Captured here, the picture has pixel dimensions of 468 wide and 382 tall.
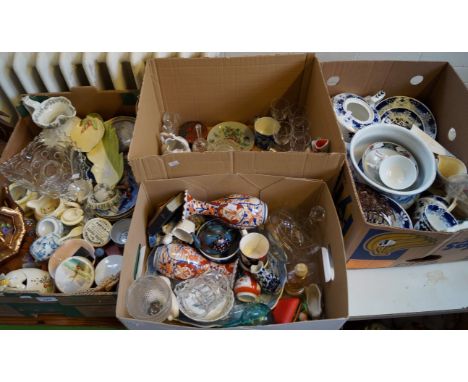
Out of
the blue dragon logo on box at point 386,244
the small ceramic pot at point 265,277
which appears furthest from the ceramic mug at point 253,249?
the blue dragon logo on box at point 386,244

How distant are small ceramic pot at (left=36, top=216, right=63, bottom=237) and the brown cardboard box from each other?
1.06 feet

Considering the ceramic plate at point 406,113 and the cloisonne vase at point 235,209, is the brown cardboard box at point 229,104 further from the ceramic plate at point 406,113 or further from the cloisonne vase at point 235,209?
the ceramic plate at point 406,113

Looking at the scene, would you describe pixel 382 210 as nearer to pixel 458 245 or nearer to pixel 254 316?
pixel 458 245

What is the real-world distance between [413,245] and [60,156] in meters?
1.06

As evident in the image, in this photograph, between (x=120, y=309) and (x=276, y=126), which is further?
(x=276, y=126)

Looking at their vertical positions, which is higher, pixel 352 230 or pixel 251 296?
pixel 352 230

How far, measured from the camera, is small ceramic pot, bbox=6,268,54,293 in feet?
3.00

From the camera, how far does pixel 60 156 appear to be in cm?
109

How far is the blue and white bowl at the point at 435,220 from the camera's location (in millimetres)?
848

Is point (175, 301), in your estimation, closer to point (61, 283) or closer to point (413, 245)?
point (61, 283)

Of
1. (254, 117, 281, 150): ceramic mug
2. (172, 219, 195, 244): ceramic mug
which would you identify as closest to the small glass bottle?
(172, 219, 195, 244): ceramic mug

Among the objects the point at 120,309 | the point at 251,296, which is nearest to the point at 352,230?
the point at 251,296

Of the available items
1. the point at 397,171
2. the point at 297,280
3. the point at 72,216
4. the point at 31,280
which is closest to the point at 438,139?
the point at 397,171

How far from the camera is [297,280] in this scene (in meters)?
0.89
